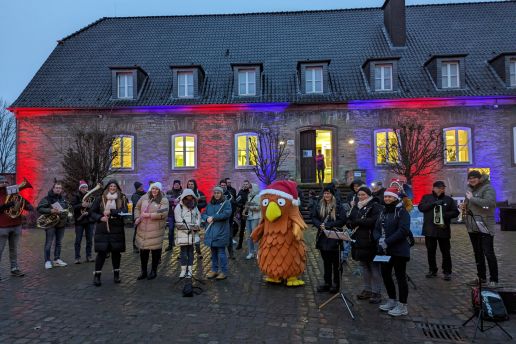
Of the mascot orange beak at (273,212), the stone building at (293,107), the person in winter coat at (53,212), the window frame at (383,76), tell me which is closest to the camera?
the mascot orange beak at (273,212)

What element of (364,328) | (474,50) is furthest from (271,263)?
(474,50)

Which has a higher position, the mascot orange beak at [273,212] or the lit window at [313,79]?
the lit window at [313,79]

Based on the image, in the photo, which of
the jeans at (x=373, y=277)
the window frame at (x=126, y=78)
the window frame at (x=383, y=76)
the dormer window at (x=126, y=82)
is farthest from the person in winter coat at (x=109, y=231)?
the window frame at (x=383, y=76)

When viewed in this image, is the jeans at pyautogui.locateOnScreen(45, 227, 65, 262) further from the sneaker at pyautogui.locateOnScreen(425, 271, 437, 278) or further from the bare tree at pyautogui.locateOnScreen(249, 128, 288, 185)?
the bare tree at pyautogui.locateOnScreen(249, 128, 288, 185)

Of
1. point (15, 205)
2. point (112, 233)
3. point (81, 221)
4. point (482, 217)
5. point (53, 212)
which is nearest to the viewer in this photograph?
point (482, 217)

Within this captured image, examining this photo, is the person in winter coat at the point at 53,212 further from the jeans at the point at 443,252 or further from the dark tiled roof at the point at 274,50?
the dark tiled roof at the point at 274,50

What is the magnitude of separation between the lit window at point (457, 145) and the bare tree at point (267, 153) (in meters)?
7.85

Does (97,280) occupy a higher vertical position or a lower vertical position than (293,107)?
lower

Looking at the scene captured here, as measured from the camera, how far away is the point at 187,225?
7.07 meters

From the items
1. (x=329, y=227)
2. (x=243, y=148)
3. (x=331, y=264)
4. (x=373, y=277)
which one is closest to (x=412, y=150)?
(x=243, y=148)

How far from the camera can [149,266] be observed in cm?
859

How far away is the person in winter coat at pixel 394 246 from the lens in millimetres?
5332

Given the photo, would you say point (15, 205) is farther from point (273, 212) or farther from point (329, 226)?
point (329, 226)

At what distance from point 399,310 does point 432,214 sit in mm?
2712
